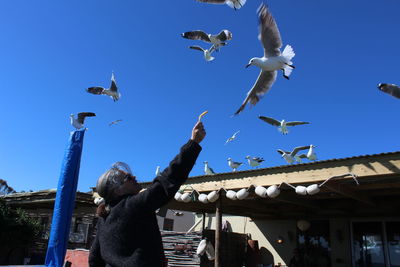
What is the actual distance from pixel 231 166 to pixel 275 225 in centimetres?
291

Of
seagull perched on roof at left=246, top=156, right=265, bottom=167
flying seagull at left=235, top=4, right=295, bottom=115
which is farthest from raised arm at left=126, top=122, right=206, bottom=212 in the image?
seagull perched on roof at left=246, top=156, right=265, bottom=167

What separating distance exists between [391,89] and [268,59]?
6.63 feet

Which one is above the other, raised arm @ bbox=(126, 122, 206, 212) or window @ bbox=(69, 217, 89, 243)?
window @ bbox=(69, 217, 89, 243)

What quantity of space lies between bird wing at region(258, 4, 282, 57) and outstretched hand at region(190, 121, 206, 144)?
4652 millimetres

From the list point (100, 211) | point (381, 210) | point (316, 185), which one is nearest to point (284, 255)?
point (381, 210)

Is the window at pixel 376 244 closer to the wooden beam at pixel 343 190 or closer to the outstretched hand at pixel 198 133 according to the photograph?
the wooden beam at pixel 343 190

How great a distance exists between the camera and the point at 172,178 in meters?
1.46

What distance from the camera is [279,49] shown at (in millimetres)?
6156

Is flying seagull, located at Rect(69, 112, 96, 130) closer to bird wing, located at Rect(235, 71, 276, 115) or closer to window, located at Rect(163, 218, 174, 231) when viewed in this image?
bird wing, located at Rect(235, 71, 276, 115)

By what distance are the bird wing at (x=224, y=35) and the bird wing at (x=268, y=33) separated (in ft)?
5.33

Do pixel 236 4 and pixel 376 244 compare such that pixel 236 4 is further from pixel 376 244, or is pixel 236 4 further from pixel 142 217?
pixel 376 244

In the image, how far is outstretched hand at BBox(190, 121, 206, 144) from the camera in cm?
153

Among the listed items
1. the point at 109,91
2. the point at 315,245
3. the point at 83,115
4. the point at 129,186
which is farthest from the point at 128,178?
the point at 315,245

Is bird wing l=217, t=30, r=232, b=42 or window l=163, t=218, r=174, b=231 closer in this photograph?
bird wing l=217, t=30, r=232, b=42
